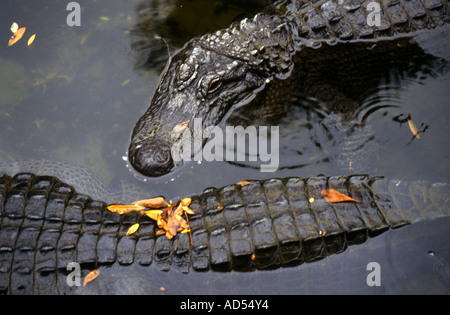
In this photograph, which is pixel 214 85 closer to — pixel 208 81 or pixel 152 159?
pixel 208 81

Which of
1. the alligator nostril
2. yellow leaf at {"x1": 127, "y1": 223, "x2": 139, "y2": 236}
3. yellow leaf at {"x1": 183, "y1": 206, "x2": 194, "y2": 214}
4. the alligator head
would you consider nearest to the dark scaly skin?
the alligator head

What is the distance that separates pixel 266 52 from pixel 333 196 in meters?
1.77

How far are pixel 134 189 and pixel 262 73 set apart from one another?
1811mm

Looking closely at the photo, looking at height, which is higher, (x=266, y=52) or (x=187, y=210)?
(x=266, y=52)

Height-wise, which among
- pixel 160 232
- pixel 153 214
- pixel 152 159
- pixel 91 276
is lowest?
pixel 91 276

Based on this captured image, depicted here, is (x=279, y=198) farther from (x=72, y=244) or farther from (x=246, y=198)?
(x=72, y=244)

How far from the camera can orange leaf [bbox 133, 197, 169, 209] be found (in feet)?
11.9

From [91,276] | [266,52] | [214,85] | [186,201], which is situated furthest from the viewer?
[266,52]

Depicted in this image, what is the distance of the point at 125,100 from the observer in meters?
4.37

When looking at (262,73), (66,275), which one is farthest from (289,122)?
(66,275)

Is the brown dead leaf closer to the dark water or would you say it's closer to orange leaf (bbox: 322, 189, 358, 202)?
the dark water

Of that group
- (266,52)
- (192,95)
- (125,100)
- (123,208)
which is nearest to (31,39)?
(125,100)

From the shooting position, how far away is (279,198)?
331 centimetres

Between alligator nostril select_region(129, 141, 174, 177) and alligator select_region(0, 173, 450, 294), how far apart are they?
507 millimetres
